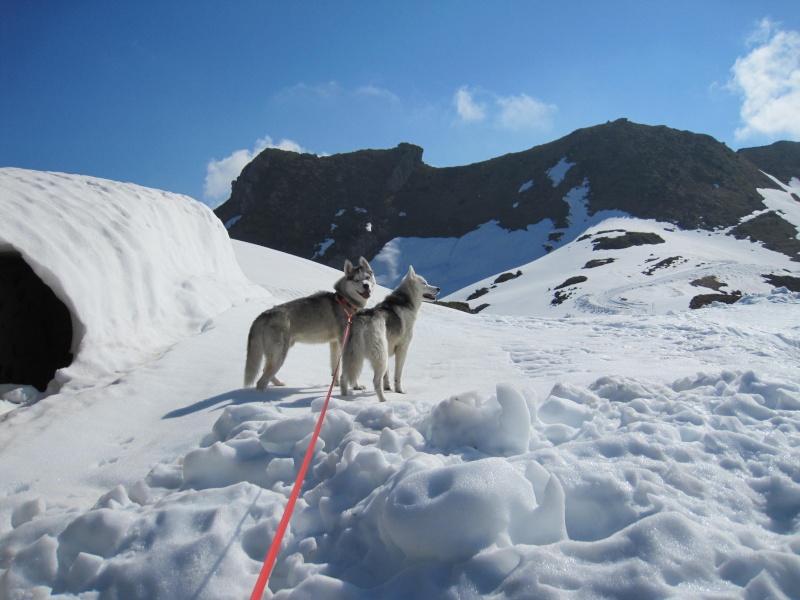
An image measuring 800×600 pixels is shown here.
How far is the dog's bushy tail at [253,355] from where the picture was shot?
7.12m

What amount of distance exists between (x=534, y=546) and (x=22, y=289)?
11.1 meters

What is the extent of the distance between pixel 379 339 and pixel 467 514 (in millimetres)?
4272

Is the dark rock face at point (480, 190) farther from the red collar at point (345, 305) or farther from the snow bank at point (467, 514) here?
the snow bank at point (467, 514)

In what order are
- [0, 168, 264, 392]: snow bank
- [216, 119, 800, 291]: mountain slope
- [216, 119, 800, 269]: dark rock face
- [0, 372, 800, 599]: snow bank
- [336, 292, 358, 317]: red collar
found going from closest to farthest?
1. [0, 372, 800, 599]: snow bank
2. [336, 292, 358, 317]: red collar
3. [0, 168, 264, 392]: snow bank
4. [216, 119, 800, 291]: mountain slope
5. [216, 119, 800, 269]: dark rock face

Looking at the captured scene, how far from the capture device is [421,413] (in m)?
4.97

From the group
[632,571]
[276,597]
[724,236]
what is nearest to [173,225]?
[276,597]

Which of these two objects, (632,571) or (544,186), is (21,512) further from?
(544,186)

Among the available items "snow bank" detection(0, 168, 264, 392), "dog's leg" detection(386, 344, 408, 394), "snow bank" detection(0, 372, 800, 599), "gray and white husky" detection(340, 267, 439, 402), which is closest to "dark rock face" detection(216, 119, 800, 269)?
"gray and white husky" detection(340, 267, 439, 402)

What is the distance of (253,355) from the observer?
7.14m

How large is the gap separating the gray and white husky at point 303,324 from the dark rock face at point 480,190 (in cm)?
6563

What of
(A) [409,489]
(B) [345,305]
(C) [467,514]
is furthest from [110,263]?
(C) [467,514]

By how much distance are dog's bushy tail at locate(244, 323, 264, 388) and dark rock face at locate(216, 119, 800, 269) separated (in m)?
67.5

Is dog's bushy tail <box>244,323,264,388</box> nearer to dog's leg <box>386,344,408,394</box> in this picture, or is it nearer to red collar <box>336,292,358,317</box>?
red collar <box>336,292,358,317</box>

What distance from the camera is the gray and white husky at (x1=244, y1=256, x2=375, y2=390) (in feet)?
23.4
